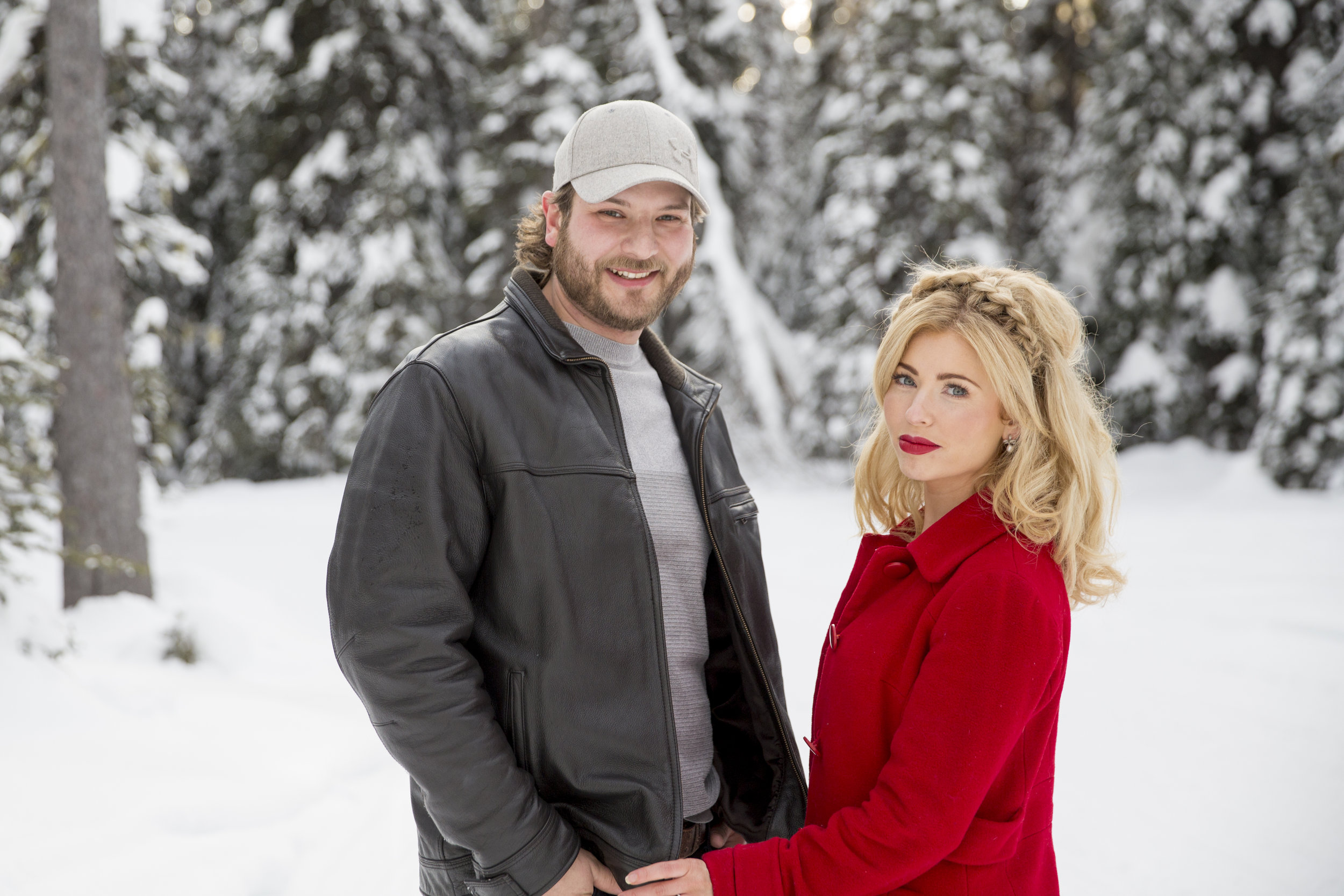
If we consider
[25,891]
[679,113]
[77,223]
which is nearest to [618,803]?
[25,891]

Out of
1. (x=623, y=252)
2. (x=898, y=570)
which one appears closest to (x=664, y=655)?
(x=898, y=570)

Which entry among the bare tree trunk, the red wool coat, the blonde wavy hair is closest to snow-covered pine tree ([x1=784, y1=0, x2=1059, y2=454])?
the bare tree trunk

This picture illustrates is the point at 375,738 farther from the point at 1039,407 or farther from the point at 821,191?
Result: the point at 821,191

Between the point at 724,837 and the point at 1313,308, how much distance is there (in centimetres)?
945

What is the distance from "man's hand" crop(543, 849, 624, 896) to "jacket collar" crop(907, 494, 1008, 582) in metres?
0.87

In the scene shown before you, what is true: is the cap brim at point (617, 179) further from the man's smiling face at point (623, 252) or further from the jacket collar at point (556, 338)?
the jacket collar at point (556, 338)

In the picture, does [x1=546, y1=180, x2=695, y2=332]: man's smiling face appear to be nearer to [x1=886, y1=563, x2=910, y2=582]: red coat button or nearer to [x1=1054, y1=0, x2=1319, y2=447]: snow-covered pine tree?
[x1=886, y1=563, x2=910, y2=582]: red coat button

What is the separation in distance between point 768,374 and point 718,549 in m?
8.30

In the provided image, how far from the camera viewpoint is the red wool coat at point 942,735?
63.4 inches

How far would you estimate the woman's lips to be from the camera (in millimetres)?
1848

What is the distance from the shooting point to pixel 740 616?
2.13 m

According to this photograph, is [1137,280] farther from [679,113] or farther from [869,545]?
[869,545]

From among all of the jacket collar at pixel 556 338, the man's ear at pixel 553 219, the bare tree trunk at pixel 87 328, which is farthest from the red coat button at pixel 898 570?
the bare tree trunk at pixel 87 328

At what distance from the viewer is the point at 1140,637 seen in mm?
5707
